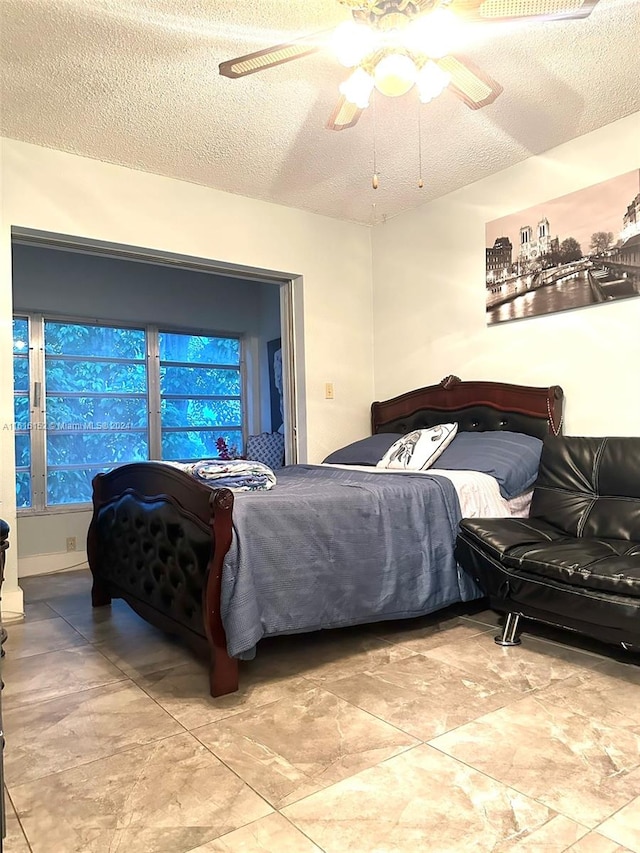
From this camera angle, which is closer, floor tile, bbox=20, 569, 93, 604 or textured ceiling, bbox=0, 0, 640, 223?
textured ceiling, bbox=0, 0, 640, 223

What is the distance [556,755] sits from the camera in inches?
69.0

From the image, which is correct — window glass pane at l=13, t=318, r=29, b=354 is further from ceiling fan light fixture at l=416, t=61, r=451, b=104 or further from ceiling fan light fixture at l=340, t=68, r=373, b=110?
ceiling fan light fixture at l=416, t=61, r=451, b=104

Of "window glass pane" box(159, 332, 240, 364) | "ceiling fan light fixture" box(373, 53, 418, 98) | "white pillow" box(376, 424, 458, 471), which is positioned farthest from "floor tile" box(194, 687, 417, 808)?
"window glass pane" box(159, 332, 240, 364)

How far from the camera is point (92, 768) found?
5.73 feet

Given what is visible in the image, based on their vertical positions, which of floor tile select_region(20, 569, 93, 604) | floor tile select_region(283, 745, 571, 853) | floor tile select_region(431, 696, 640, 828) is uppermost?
floor tile select_region(283, 745, 571, 853)

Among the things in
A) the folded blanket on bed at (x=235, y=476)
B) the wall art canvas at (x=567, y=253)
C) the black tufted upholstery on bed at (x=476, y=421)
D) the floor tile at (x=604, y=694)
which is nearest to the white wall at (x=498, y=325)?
the wall art canvas at (x=567, y=253)

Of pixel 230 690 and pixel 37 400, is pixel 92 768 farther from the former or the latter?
pixel 37 400

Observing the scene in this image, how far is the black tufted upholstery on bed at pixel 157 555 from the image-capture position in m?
2.37

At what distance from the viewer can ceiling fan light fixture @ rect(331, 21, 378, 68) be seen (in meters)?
1.99

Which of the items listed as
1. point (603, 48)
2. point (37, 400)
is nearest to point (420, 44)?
point (603, 48)

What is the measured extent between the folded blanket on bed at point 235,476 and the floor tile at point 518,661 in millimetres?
1029

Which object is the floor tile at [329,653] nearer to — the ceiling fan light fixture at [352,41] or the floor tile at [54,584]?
the floor tile at [54,584]

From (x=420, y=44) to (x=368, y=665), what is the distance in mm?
2291

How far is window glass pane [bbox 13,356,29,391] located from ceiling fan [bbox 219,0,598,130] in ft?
11.6
